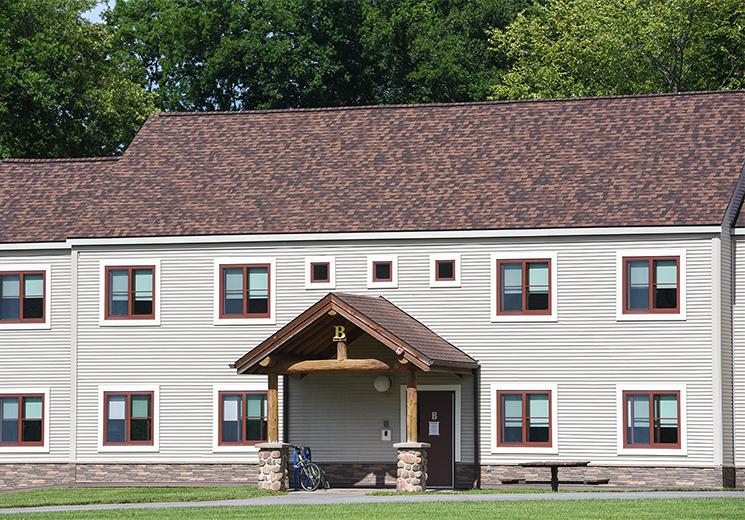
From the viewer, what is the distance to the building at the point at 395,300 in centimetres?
3862

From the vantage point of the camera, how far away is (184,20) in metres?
68.4

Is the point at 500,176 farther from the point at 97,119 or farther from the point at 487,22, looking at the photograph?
the point at 487,22

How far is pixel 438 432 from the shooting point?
132 ft

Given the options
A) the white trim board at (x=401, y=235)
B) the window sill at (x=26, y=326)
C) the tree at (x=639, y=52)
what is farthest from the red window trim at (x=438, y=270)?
the tree at (x=639, y=52)

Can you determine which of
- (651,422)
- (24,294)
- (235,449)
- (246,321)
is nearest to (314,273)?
(246,321)

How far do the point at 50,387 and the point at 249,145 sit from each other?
8.22 metres

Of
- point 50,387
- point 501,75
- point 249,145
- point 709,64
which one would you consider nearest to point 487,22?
point 501,75

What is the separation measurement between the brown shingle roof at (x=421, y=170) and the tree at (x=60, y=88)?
14576mm

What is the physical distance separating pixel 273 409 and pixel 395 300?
4.22m

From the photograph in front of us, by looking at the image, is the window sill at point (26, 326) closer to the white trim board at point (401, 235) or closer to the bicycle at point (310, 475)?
the white trim board at point (401, 235)

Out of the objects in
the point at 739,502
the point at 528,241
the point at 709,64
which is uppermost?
the point at 709,64

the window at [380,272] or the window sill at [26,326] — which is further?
the window sill at [26,326]

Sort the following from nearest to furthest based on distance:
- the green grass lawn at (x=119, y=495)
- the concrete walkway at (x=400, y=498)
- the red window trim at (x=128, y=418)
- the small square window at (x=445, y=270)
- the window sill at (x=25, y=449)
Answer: the concrete walkway at (x=400, y=498) < the green grass lawn at (x=119, y=495) < the small square window at (x=445, y=270) < the red window trim at (x=128, y=418) < the window sill at (x=25, y=449)

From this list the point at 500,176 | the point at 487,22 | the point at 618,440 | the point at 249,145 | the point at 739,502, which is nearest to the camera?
the point at 739,502
